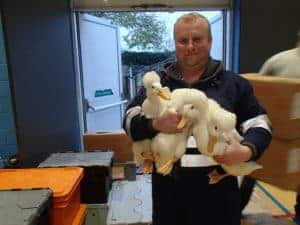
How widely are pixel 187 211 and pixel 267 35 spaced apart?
218cm

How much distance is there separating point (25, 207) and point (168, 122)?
0.65 meters

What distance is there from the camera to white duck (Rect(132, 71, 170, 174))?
2.94 feet

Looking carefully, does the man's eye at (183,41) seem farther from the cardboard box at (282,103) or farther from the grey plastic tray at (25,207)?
the grey plastic tray at (25,207)

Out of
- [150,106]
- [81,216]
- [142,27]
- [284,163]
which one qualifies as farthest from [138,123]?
[142,27]

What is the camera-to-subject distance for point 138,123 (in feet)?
3.23

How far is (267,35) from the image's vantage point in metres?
2.78

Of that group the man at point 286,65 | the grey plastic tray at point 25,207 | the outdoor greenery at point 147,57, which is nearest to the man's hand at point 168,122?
the grey plastic tray at point 25,207

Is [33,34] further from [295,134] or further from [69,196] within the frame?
[295,134]

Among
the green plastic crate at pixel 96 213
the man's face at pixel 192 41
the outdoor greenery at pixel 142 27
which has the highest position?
the outdoor greenery at pixel 142 27

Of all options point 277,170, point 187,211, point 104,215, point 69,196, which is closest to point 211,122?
point 187,211

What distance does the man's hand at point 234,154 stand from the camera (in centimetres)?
88

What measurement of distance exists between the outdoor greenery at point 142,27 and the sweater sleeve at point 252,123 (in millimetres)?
2204

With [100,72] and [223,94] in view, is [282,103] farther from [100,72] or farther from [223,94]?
[100,72]

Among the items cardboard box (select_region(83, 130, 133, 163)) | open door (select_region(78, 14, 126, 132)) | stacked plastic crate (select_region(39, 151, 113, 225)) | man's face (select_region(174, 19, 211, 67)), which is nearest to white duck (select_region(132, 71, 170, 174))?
man's face (select_region(174, 19, 211, 67))
